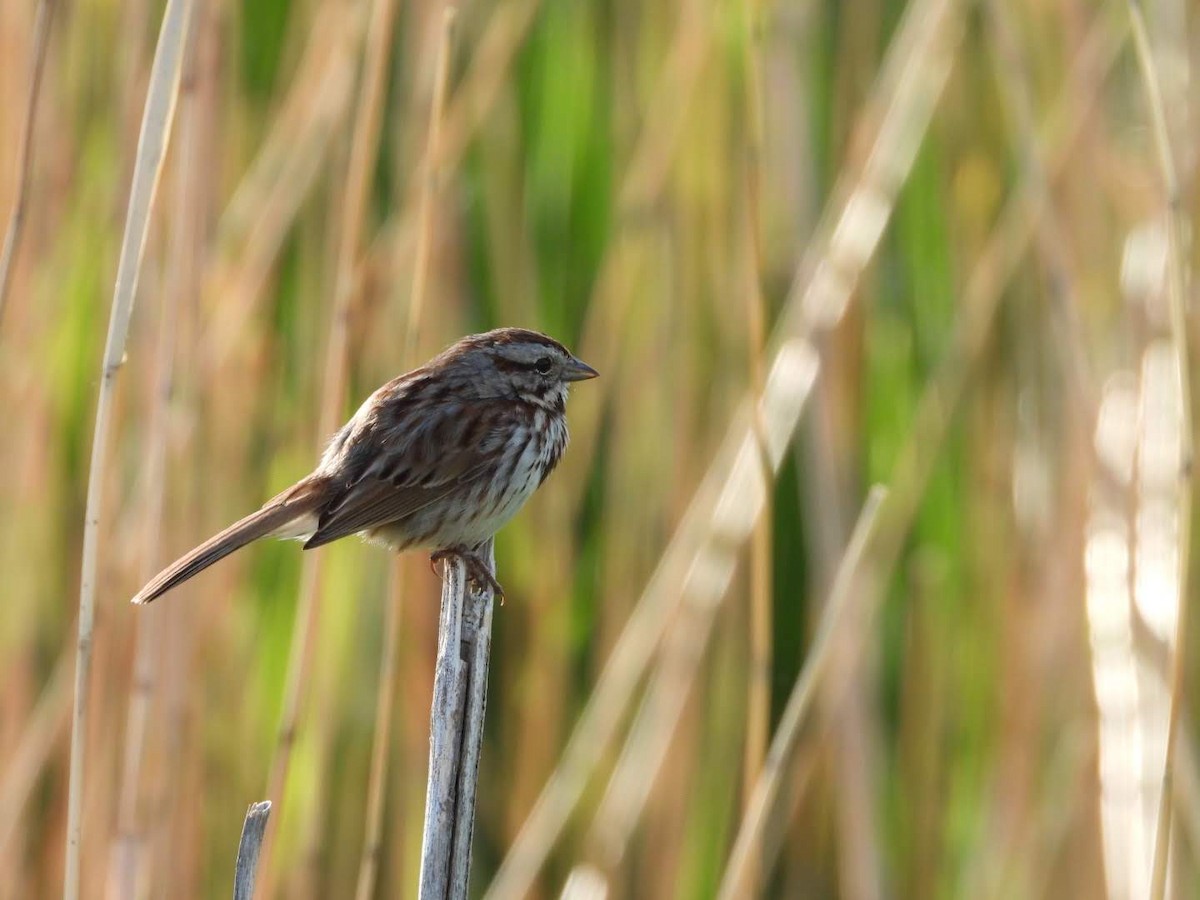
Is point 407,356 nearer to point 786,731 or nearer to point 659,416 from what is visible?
point 786,731

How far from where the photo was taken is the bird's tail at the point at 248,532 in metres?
2.00

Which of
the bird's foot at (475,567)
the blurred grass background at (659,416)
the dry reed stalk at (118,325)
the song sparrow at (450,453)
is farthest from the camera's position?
the blurred grass background at (659,416)

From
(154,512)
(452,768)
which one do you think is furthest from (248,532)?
(452,768)

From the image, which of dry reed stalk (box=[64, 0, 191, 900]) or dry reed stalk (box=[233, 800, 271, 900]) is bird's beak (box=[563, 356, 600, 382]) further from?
dry reed stalk (box=[233, 800, 271, 900])

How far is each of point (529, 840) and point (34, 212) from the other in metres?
1.31

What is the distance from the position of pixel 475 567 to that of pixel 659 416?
61cm

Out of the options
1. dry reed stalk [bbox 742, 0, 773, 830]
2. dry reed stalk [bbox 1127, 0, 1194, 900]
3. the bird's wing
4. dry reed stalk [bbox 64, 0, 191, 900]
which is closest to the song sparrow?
the bird's wing

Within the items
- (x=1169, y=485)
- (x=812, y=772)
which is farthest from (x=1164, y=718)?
(x=812, y=772)

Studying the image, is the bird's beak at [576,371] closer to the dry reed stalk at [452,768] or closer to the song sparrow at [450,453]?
the song sparrow at [450,453]

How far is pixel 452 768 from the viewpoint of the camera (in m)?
1.63

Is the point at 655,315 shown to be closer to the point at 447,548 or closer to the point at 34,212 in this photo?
the point at 447,548

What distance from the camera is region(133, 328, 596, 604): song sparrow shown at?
2365mm

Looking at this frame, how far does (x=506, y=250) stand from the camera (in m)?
2.84

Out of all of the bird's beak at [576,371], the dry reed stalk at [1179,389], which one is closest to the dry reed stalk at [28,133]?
the bird's beak at [576,371]
